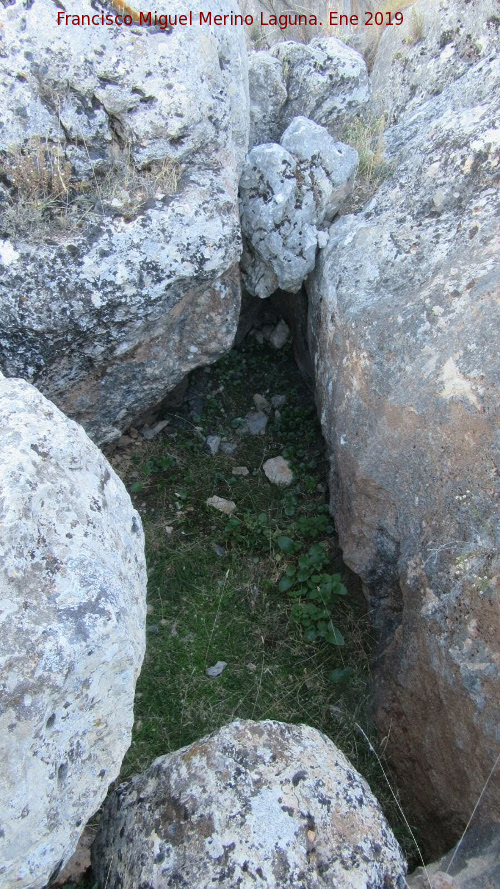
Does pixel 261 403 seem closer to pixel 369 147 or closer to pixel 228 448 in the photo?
pixel 228 448

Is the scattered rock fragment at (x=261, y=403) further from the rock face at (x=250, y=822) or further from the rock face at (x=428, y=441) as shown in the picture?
the rock face at (x=250, y=822)

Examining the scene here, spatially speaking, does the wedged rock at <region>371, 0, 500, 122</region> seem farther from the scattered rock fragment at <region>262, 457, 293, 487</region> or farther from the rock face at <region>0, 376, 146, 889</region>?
the rock face at <region>0, 376, 146, 889</region>

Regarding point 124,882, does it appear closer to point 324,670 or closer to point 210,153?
point 324,670

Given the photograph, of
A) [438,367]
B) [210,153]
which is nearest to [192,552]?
[438,367]

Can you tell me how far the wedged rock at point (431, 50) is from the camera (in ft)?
14.3

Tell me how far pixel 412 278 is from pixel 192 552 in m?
1.72

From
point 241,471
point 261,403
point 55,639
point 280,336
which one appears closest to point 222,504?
point 241,471

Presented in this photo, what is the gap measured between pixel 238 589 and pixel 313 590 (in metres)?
0.38

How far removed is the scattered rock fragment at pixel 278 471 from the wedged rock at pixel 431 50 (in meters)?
2.42

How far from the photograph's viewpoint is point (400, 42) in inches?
188

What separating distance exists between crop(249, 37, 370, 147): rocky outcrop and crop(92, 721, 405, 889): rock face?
10.8ft

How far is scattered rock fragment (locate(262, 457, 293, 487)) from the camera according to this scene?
12.8 ft

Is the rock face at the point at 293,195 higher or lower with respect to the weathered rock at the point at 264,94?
lower

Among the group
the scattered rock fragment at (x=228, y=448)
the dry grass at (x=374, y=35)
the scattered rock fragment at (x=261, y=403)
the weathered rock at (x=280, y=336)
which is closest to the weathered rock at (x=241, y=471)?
the scattered rock fragment at (x=228, y=448)
